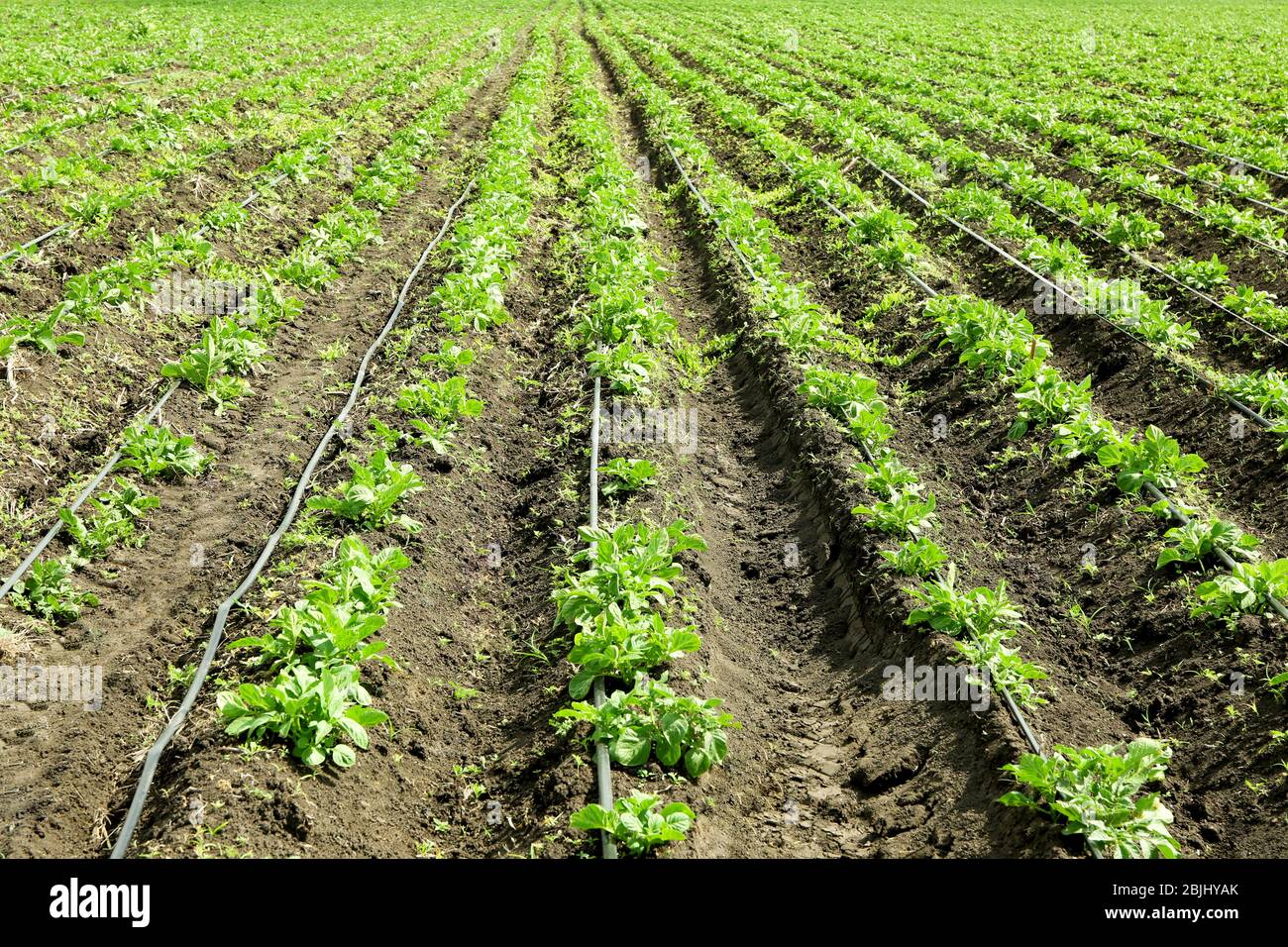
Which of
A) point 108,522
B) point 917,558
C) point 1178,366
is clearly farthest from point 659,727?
point 1178,366

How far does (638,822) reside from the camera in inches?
140

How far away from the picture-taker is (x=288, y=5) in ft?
119

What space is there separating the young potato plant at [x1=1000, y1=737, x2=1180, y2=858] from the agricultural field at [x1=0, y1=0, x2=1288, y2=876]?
0.02 meters

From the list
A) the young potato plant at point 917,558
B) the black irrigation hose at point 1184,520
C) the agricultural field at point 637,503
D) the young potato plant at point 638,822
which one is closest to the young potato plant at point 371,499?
the agricultural field at point 637,503

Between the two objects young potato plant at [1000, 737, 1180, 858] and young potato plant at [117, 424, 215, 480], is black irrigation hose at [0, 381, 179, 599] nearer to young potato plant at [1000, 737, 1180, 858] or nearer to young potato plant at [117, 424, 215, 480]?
young potato plant at [117, 424, 215, 480]

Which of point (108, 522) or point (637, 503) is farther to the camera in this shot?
point (637, 503)

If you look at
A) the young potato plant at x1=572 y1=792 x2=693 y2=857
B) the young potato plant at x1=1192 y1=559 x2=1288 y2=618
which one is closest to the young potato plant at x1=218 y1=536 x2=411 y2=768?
the young potato plant at x1=572 y1=792 x2=693 y2=857

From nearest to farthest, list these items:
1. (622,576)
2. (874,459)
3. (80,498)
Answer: (622,576)
(80,498)
(874,459)

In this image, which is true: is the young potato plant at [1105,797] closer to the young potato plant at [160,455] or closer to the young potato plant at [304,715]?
the young potato plant at [304,715]

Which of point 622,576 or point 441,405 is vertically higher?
point 441,405

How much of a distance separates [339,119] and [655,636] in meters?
14.2

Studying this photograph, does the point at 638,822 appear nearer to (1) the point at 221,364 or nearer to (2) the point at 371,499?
(2) the point at 371,499

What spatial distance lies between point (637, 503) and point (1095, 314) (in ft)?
16.9

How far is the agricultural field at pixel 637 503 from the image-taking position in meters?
4.06
